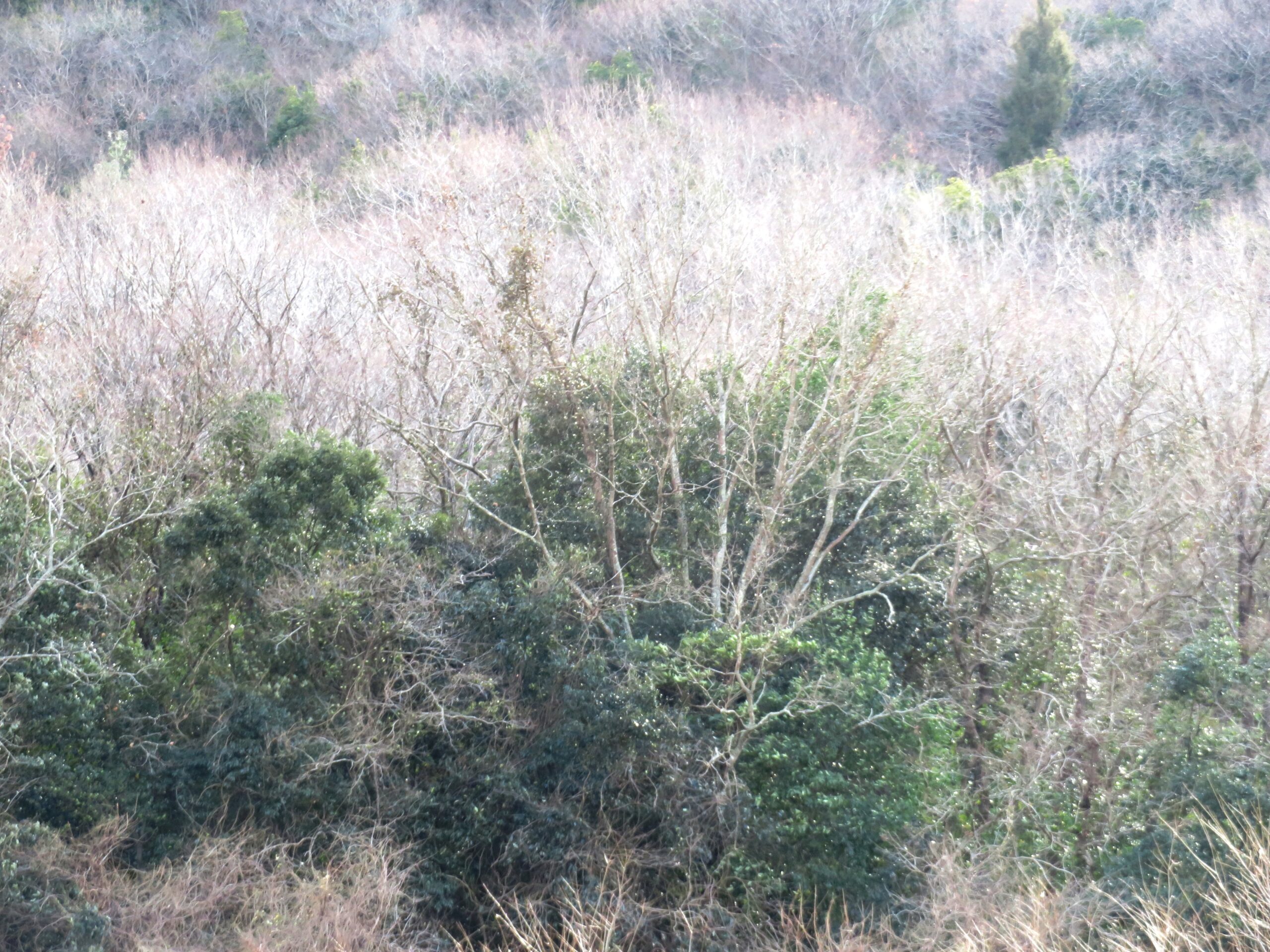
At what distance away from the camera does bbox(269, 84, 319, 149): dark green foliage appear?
120 ft

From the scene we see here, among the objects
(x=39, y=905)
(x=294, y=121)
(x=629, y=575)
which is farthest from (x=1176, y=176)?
(x=39, y=905)

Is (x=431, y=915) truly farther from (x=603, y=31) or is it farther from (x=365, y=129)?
(x=603, y=31)

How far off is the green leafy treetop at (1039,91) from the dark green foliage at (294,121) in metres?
22.5

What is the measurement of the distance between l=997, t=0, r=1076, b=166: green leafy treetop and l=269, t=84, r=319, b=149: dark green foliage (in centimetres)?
2251

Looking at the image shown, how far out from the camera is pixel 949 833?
1446 cm

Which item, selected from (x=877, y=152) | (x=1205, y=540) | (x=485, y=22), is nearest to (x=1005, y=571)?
(x=1205, y=540)

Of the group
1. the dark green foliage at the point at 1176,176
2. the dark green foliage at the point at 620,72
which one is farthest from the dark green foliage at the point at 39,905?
the dark green foliage at the point at 620,72

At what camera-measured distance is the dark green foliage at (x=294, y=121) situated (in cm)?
3659

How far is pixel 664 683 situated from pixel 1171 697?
658 cm

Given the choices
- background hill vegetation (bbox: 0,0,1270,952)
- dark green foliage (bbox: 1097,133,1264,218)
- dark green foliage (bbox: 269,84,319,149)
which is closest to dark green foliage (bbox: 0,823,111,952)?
background hill vegetation (bbox: 0,0,1270,952)

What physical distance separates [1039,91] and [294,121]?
79.3 feet

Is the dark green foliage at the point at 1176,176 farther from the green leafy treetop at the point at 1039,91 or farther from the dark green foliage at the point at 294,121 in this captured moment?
the dark green foliage at the point at 294,121

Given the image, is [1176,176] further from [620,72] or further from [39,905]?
[39,905]

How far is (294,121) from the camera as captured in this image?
1451 inches
